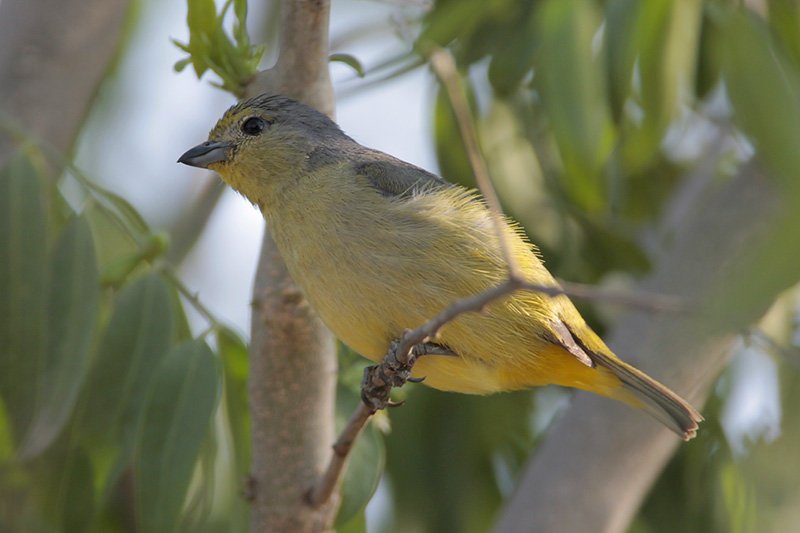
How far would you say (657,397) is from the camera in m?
2.97

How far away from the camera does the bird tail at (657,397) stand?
2.93 metres

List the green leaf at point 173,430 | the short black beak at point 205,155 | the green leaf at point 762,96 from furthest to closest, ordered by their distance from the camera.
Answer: the short black beak at point 205,155, the green leaf at point 173,430, the green leaf at point 762,96

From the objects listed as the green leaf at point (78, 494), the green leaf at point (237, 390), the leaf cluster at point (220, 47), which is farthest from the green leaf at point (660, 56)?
the green leaf at point (78, 494)

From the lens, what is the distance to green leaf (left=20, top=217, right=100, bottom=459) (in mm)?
2740

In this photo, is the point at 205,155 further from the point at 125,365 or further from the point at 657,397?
the point at 657,397

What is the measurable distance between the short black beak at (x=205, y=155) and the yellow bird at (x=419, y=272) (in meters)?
0.17

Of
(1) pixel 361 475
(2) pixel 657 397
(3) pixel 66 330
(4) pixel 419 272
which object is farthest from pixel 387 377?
(3) pixel 66 330

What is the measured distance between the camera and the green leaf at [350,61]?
9.80 ft

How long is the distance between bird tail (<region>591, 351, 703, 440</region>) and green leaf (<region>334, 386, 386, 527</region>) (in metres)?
0.84

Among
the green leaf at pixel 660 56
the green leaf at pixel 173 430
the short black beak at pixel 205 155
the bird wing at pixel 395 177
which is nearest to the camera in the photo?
the green leaf at pixel 173 430

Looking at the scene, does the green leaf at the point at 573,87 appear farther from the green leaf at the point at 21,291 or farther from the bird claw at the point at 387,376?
the green leaf at the point at 21,291

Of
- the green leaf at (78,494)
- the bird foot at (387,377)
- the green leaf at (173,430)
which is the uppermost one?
the bird foot at (387,377)

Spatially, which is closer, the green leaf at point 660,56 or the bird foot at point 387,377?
the bird foot at point 387,377

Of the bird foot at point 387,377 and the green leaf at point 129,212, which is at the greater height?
the green leaf at point 129,212
